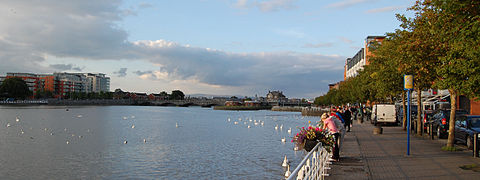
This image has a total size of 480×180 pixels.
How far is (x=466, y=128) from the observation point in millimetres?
18594

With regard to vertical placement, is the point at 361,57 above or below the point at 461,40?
above

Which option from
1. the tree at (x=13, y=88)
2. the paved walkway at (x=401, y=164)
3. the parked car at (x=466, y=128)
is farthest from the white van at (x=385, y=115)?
the tree at (x=13, y=88)

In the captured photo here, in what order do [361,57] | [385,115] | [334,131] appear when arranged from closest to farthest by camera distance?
[334,131]
[385,115]
[361,57]

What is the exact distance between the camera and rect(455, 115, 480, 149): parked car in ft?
58.2

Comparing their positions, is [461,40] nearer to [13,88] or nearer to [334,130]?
[334,130]

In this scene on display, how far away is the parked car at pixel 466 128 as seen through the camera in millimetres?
17750

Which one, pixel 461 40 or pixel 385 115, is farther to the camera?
pixel 385 115

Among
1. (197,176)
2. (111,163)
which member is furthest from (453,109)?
(111,163)

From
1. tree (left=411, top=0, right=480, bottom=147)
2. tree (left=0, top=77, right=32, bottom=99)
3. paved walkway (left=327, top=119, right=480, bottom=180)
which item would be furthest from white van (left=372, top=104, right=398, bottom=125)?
tree (left=0, top=77, right=32, bottom=99)

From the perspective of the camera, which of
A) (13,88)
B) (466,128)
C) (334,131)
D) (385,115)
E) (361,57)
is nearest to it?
(334,131)

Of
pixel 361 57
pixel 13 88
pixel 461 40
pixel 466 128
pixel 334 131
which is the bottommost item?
pixel 466 128

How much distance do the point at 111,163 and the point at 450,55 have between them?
53.4 ft

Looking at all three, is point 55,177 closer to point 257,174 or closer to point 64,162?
point 64,162

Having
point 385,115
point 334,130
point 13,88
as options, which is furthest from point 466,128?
point 13,88
